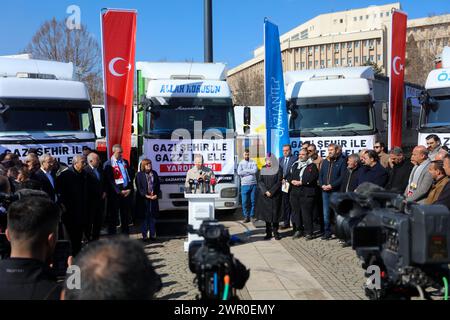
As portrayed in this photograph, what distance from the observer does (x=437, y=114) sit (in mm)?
11172

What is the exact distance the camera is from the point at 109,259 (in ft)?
5.89

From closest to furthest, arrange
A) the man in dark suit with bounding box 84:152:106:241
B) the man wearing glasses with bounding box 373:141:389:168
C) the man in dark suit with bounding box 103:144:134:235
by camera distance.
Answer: the man in dark suit with bounding box 84:152:106:241 < the man in dark suit with bounding box 103:144:134:235 < the man wearing glasses with bounding box 373:141:389:168

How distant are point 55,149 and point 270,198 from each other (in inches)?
190

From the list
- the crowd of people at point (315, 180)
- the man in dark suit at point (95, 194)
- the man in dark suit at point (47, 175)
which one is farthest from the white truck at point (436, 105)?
the man in dark suit at point (47, 175)

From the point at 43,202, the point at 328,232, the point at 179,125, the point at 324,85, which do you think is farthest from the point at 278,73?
the point at 43,202

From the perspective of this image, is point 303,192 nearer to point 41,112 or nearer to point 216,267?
point 41,112

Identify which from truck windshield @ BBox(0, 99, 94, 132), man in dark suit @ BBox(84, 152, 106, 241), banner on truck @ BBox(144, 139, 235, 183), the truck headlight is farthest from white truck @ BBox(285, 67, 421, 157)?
truck windshield @ BBox(0, 99, 94, 132)

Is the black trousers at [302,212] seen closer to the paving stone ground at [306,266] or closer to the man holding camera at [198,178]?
the paving stone ground at [306,266]

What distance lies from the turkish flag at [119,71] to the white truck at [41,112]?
27.4 inches

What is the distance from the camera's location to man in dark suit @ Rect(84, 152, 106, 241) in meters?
8.43

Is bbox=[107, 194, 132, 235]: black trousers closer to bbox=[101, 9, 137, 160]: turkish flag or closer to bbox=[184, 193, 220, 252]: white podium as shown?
bbox=[184, 193, 220, 252]: white podium

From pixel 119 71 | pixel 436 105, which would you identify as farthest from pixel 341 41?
pixel 119 71

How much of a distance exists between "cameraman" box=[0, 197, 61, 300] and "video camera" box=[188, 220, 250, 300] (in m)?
0.77
